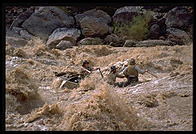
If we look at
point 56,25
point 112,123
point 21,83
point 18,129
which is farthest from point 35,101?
point 56,25

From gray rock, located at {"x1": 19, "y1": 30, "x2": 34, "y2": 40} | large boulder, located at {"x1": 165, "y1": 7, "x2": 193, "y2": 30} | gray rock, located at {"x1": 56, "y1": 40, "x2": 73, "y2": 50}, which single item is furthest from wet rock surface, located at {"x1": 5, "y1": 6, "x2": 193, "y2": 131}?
large boulder, located at {"x1": 165, "y1": 7, "x2": 193, "y2": 30}

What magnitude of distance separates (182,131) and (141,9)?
43.9 feet

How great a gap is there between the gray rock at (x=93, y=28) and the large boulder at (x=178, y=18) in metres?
3.41

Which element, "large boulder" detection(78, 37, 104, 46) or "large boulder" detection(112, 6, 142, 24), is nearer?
"large boulder" detection(78, 37, 104, 46)

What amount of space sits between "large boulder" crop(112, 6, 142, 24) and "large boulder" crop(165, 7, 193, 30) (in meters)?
1.64

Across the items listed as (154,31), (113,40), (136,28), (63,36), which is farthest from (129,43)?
(63,36)

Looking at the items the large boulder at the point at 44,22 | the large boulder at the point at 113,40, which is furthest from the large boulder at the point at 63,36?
the large boulder at the point at 113,40

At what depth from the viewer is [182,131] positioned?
151 inches

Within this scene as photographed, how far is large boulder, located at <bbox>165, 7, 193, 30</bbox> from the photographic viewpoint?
51.2 feet

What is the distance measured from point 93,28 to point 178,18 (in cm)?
458

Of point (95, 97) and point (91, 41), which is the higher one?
point (95, 97)

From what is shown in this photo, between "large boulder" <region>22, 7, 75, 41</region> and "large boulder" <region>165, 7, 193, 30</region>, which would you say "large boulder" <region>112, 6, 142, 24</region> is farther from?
"large boulder" <region>22, 7, 75, 41</region>

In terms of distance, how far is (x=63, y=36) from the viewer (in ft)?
50.0

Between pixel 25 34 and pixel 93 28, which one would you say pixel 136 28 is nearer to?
pixel 93 28
